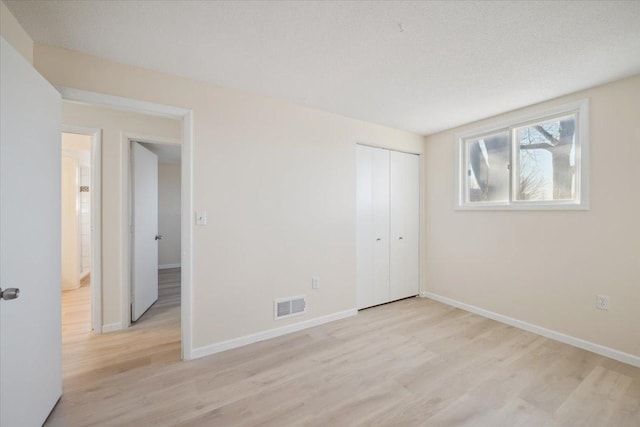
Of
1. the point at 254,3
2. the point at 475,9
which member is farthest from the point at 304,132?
the point at 475,9

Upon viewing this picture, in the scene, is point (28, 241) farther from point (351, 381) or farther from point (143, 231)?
point (351, 381)

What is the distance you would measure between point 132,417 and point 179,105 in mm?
2224

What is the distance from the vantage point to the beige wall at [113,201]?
270cm

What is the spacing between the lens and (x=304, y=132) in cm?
282

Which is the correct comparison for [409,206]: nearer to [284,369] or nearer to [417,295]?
[417,295]

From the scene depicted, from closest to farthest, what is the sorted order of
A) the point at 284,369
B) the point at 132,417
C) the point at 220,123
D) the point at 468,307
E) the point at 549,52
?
the point at 132,417
the point at 549,52
the point at 284,369
the point at 220,123
the point at 468,307

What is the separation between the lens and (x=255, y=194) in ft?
8.30

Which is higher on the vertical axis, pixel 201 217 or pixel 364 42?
pixel 364 42

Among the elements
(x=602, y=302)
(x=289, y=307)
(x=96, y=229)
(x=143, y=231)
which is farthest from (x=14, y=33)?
(x=602, y=302)

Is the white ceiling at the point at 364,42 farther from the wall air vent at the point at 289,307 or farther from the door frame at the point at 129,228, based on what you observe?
the wall air vent at the point at 289,307

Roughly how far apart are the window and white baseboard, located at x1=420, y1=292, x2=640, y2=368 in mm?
1240

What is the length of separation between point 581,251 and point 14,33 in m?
4.53

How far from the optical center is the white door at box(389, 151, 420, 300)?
363cm

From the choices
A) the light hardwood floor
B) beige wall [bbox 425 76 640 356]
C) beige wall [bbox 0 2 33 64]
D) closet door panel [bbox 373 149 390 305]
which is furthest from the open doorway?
beige wall [bbox 425 76 640 356]
